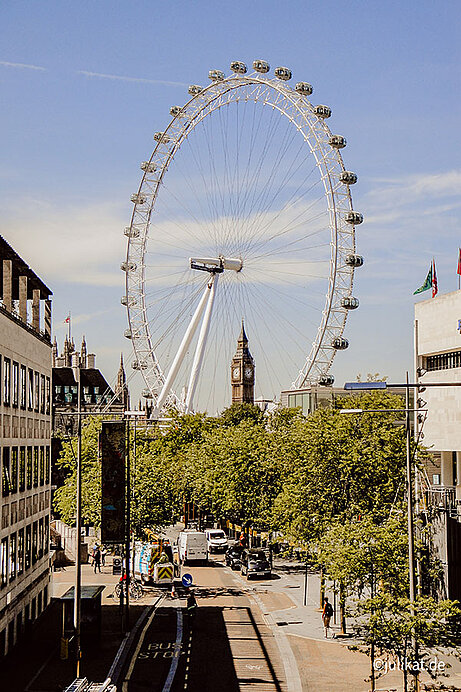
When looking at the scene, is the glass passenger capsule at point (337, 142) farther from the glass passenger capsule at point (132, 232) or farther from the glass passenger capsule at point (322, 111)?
the glass passenger capsule at point (132, 232)

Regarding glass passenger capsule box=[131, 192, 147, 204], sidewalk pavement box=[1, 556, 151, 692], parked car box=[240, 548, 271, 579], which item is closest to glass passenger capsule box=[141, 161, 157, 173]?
glass passenger capsule box=[131, 192, 147, 204]

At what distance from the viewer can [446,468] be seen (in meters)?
55.6

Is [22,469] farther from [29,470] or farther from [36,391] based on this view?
[36,391]

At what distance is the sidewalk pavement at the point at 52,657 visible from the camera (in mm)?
35969

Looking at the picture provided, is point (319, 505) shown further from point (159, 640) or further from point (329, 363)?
point (329, 363)

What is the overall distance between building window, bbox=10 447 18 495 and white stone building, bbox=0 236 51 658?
0.02 metres

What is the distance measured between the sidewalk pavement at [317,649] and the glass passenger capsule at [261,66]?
4815 cm

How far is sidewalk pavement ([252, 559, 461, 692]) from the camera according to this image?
3541 cm

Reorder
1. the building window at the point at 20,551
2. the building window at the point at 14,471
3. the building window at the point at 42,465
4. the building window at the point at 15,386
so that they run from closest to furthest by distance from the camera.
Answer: the building window at the point at 14,471 → the building window at the point at 15,386 → the building window at the point at 20,551 → the building window at the point at 42,465

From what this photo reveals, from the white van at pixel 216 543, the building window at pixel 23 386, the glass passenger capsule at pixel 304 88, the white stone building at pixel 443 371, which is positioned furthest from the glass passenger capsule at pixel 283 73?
the building window at pixel 23 386

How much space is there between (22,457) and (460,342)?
2490 cm

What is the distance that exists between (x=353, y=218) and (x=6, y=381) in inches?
1974

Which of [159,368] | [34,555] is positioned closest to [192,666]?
[34,555]

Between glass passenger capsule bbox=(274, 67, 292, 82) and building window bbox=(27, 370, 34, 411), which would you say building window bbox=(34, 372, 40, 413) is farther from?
glass passenger capsule bbox=(274, 67, 292, 82)
